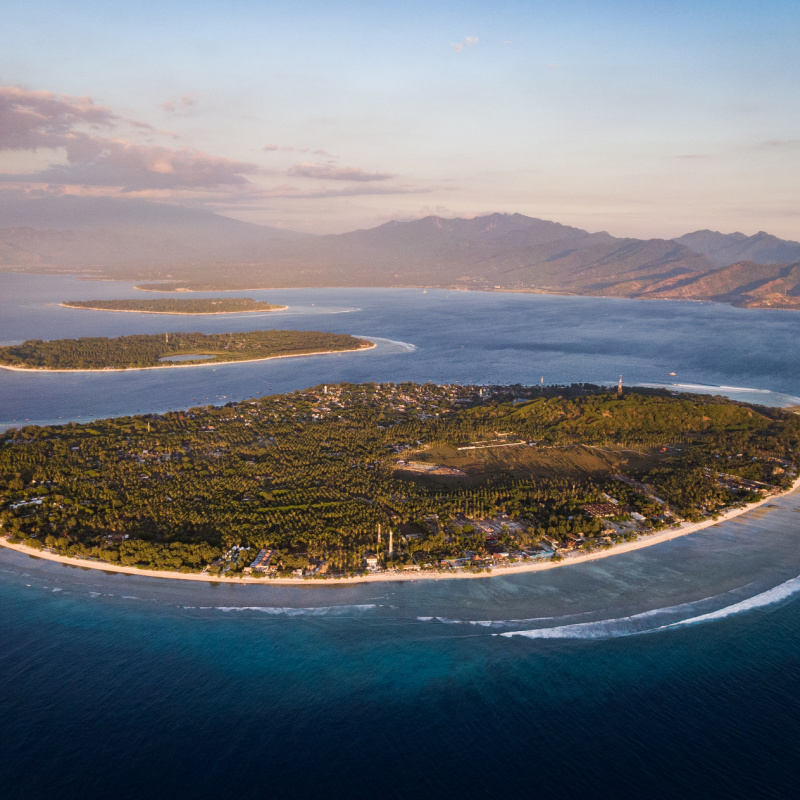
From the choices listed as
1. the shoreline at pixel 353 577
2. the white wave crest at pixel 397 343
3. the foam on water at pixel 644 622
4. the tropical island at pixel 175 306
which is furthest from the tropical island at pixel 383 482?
the tropical island at pixel 175 306

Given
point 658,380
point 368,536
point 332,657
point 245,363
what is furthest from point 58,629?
point 658,380

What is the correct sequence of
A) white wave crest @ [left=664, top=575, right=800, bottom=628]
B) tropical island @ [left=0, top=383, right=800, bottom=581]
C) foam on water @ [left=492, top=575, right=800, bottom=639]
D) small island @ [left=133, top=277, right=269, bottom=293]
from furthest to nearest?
small island @ [left=133, top=277, right=269, bottom=293], tropical island @ [left=0, top=383, right=800, bottom=581], white wave crest @ [left=664, top=575, right=800, bottom=628], foam on water @ [left=492, top=575, right=800, bottom=639]

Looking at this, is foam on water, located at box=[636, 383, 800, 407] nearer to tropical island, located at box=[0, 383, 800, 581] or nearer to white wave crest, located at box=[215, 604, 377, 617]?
tropical island, located at box=[0, 383, 800, 581]

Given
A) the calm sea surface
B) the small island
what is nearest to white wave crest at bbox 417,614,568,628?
the calm sea surface

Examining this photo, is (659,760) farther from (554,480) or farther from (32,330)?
(32,330)

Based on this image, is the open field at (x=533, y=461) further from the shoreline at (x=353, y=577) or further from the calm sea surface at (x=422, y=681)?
the shoreline at (x=353, y=577)

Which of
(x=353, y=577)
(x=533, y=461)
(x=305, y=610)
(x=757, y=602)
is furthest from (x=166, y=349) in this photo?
(x=757, y=602)
